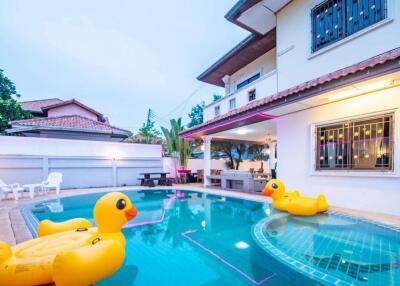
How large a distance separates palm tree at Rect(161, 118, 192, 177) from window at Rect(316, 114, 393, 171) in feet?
→ 32.8

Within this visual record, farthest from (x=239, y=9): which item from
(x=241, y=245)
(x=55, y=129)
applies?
(x=55, y=129)

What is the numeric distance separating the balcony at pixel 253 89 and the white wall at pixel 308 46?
1.47 ft

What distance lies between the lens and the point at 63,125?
Answer: 14398mm

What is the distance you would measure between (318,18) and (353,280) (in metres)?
8.28

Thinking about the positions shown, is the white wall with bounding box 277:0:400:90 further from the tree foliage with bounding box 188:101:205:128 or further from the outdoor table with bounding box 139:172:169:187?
the tree foliage with bounding box 188:101:205:128

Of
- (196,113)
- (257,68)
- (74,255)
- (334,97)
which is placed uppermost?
(196,113)

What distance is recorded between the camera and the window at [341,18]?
609 centimetres

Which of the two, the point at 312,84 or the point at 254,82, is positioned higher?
the point at 254,82

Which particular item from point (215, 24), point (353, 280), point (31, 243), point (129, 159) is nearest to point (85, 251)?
point (31, 243)

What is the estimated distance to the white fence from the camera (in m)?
11.1

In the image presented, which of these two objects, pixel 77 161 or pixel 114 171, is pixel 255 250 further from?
pixel 77 161

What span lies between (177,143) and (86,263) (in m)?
13.5

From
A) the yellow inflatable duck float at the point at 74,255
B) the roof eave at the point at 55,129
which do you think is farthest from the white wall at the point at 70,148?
the yellow inflatable duck float at the point at 74,255

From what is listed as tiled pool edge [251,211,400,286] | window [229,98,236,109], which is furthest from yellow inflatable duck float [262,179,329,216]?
window [229,98,236,109]
